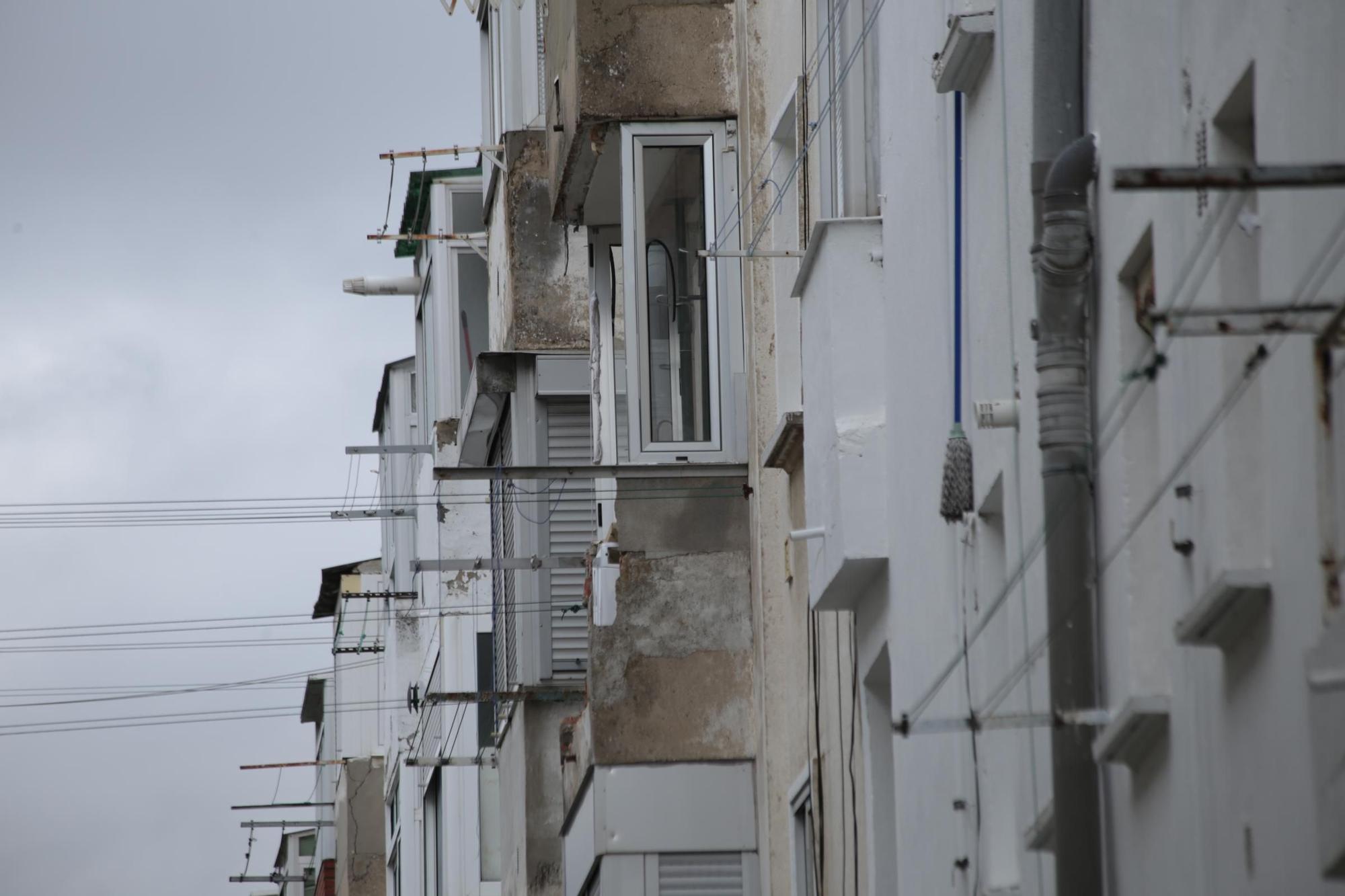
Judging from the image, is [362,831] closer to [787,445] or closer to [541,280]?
[541,280]

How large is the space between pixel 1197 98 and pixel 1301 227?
2.70 ft

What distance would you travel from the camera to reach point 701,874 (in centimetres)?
1516

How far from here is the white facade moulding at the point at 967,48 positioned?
8.38 m

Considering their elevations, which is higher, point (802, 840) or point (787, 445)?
point (787, 445)

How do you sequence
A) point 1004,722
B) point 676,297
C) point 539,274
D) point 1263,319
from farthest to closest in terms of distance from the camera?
point 539,274 → point 676,297 → point 1004,722 → point 1263,319

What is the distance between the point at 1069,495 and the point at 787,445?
6447mm

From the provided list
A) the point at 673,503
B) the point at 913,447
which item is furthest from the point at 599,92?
the point at 913,447

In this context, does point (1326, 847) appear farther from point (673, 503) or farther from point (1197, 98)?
point (673, 503)

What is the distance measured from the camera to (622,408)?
58.7 feet

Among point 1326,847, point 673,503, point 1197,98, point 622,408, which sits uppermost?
point 622,408

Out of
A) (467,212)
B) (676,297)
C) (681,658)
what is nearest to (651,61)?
(676,297)

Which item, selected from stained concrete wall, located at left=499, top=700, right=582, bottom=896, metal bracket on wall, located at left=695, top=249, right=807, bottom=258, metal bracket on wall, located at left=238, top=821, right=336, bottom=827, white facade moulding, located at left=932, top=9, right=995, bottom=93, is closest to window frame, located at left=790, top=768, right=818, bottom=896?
metal bracket on wall, located at left=695, top=249, right=807, bottom=258

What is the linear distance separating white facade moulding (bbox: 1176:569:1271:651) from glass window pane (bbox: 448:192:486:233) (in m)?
27.7

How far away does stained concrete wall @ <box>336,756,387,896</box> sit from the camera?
46281 mm
